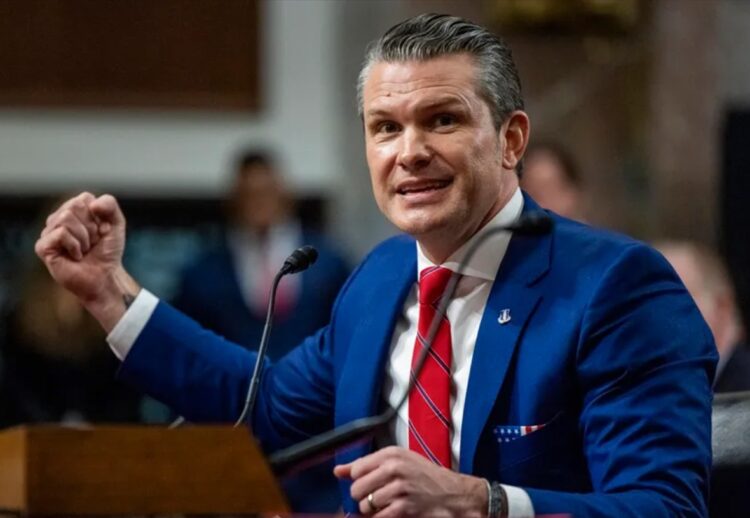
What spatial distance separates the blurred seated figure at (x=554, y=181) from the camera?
5.57 meters

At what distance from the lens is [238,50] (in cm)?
766

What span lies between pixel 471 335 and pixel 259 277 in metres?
3.14

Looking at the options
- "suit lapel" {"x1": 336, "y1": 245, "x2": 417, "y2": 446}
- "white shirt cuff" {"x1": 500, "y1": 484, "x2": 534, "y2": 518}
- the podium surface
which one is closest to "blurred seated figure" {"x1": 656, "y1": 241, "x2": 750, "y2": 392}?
"suit lapel" {"x1": 336, "y1": 245, "x2": 417, "y2": 446}

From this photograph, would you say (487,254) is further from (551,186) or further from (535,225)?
(551,186)

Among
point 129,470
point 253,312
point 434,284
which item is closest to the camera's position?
point 129,470

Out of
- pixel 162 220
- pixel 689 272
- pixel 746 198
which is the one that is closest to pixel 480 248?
pixel 689 272

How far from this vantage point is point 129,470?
7.28 feet

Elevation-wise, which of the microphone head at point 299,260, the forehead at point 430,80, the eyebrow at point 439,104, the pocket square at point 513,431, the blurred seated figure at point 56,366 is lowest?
the blurred seated figure at point 56,366

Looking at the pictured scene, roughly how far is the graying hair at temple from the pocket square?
542 mm

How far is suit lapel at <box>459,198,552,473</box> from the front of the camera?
2816 mm

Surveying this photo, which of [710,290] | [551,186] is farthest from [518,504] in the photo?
[551,186]

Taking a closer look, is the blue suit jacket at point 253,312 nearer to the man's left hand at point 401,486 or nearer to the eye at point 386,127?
the eye at point 386,127

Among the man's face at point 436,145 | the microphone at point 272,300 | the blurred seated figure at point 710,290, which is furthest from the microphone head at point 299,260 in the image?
the blurred seated figure at point 710,290

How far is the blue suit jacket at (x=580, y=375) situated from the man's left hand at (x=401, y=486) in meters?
0.19
